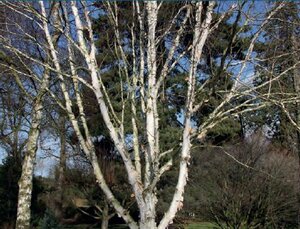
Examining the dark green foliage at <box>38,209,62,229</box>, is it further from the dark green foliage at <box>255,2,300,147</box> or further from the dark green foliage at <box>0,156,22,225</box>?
the dark green foliage at <box>255,2,300,147</box>

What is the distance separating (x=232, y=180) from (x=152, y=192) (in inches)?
374

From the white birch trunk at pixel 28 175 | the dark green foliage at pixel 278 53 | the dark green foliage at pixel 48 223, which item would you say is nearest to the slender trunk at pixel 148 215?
the dark green foliage at pixel 278 53

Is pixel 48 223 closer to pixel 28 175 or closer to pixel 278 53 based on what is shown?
pixel 28 175

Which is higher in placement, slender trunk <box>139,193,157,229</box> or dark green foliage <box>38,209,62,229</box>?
dark green foliage <box>38,209,62,229</box>

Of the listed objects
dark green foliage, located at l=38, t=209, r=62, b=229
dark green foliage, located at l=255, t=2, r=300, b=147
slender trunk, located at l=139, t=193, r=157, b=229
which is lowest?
slender trunk, located at l=139, t=193, r=157, b=229

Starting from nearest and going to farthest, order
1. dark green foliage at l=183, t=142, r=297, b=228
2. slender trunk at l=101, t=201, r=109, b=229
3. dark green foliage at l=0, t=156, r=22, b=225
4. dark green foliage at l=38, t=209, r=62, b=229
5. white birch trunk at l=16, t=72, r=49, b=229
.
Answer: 1. white birch trunk at l=16, t=72, r=49, b=229
2. dark green foliage at l=183, t=142, r=297, b=228
3. dark green foliage at l=38, t=209, r=62, b=229
4. slender trunk at l=101, t=201, r=109, b=229
5. dark green foliage at l=0, t=156, r=22, b=225

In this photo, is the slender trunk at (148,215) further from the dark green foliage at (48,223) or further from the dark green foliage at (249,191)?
the dark green foliage at (48,223)

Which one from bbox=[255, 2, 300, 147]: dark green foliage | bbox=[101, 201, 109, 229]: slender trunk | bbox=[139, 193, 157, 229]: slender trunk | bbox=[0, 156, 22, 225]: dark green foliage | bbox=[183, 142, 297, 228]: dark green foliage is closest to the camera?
bbox=[139, 193, 157, 229]: slender trunk

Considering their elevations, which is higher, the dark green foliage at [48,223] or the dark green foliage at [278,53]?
the dark green foliage at [278,53]

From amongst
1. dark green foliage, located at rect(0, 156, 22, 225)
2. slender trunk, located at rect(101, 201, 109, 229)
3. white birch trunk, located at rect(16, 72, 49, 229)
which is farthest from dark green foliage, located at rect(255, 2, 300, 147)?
dark green foliage, located at rect(0, 156, 22, 225)

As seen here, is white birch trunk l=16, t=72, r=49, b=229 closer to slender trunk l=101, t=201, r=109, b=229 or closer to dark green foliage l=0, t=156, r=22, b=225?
slender trunk l=101, t=201, r=109, b=229

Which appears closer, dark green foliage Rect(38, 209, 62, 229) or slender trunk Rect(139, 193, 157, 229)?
slender trunk Rect(139, 193, 157, 229)

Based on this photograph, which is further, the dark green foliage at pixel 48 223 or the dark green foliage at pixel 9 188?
the dark green foliage at pixel 9 188

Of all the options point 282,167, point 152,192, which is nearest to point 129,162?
point 152,192
